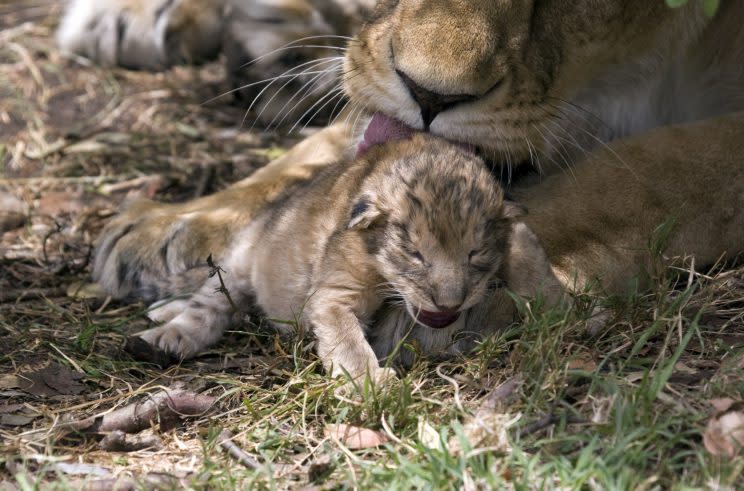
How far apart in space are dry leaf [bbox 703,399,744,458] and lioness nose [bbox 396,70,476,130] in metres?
0.99

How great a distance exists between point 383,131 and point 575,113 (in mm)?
573

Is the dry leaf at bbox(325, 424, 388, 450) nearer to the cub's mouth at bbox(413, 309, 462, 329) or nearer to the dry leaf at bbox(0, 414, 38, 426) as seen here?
the cub's mouth at bbox(413, 309, 462, 329)

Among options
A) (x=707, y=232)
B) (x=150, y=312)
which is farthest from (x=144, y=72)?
(x=707, y=232)

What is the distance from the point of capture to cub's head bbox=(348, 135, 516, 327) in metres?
2.49

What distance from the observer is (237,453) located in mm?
2346

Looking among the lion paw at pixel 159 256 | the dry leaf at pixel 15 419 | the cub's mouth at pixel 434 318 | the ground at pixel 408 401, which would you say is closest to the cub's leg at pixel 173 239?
the lion paw at pixel 159 256

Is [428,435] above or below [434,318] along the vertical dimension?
below

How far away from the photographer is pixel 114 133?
15.4ft

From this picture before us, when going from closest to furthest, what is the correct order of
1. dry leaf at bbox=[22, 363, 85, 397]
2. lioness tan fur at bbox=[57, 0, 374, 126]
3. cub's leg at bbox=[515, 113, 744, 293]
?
dry leaf at bbox=[22, 363, 85, 397] < cub's leg at bbox=[515, 113, 744, 293] < lioness tan fur at bbox=[57, 0, 374, 126]

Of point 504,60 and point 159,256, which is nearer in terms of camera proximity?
point 504,60

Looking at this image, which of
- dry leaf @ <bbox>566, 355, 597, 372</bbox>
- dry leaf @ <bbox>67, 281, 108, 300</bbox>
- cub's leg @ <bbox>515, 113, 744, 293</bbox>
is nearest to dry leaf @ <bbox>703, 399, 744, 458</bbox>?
dry leaf @ <bbox>566, 355, 597, 372</bbox>

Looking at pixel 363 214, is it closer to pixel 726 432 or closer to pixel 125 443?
pixel 125 443

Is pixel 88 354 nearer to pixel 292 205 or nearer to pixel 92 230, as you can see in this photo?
pixel 292 205

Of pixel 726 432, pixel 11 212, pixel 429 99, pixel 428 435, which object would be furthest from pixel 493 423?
pixel 11 212
